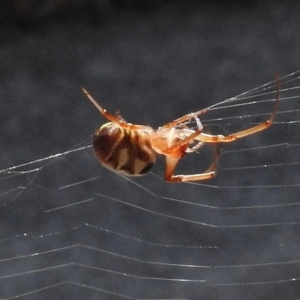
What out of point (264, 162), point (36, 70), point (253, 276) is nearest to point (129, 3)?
point (36, 70)

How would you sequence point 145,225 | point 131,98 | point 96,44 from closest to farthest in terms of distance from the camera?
point 145,225, point 131,98, point 96,44

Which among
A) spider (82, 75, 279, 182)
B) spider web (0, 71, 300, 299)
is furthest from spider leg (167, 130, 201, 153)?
spider web (0, 71, 300, 299)

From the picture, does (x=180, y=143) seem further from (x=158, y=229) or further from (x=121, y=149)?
→ (x=158, y=229)

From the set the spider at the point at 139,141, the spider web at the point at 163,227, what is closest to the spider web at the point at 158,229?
the spider web at the point at 163,227

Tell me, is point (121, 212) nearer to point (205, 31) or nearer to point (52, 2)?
point (205, 31)

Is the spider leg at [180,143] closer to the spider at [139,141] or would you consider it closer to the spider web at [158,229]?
the spider at [139,141]

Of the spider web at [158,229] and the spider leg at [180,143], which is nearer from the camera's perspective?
the spider leg at [180,143]

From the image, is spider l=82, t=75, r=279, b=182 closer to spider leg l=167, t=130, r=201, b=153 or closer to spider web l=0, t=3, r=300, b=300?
spider leg l=167, t=130, r=201, b=153

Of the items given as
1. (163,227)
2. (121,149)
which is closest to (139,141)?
(121,149)
